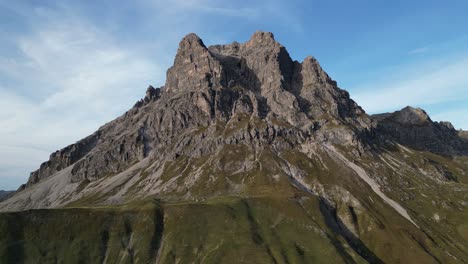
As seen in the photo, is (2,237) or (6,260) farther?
(2,237)

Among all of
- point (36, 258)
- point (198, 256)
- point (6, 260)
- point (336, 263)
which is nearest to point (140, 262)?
point (198, 256)

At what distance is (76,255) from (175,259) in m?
49.2

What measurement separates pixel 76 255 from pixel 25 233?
101 ft

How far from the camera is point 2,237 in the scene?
192125mm

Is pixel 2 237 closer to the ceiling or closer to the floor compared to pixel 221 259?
closer to the ceiling

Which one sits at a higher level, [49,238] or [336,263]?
[49,238]

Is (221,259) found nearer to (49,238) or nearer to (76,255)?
(76,255)

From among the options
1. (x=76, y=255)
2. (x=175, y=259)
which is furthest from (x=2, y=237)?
(x=175, y=259)

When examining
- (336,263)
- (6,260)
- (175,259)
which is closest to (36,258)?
(6,260)

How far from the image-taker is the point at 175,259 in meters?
197

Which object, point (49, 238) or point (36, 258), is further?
point (49, 238)

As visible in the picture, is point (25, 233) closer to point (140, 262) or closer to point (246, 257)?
point (140, 262)

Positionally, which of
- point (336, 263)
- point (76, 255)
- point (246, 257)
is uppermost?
point (76, 255)

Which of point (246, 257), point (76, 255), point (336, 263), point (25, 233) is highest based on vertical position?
point (25, 233)
